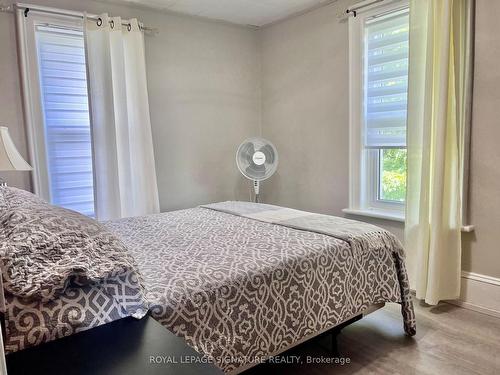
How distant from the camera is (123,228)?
2252 mm

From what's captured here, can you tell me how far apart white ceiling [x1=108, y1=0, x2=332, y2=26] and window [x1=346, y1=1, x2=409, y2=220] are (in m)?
0.60

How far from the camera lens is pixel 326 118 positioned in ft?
11.1

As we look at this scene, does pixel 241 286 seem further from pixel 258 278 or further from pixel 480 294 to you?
pixel 480 294

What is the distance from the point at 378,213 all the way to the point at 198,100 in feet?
6.47

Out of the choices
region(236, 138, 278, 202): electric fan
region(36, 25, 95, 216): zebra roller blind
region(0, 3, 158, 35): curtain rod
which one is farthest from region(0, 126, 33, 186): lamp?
region(236, 138, 278, 202): electric fan

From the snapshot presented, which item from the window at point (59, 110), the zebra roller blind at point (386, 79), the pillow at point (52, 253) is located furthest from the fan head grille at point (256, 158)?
the pillow at point (52, 253)

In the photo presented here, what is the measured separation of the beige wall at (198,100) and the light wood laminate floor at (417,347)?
2015 mm

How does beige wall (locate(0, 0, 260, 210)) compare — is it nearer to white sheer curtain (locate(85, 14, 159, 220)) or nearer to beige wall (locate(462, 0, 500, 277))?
white sheer curtain (locate(85, 14, 159, 220))

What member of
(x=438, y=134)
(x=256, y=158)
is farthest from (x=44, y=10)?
(x=438, y=134)

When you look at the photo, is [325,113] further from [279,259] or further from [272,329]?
[272,329]

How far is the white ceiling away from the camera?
10.5 ft

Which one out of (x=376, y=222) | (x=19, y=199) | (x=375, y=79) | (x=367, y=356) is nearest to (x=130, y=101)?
(x=19, y=199)

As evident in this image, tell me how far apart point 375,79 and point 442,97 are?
0.68 metres

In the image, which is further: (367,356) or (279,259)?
(367,356)
